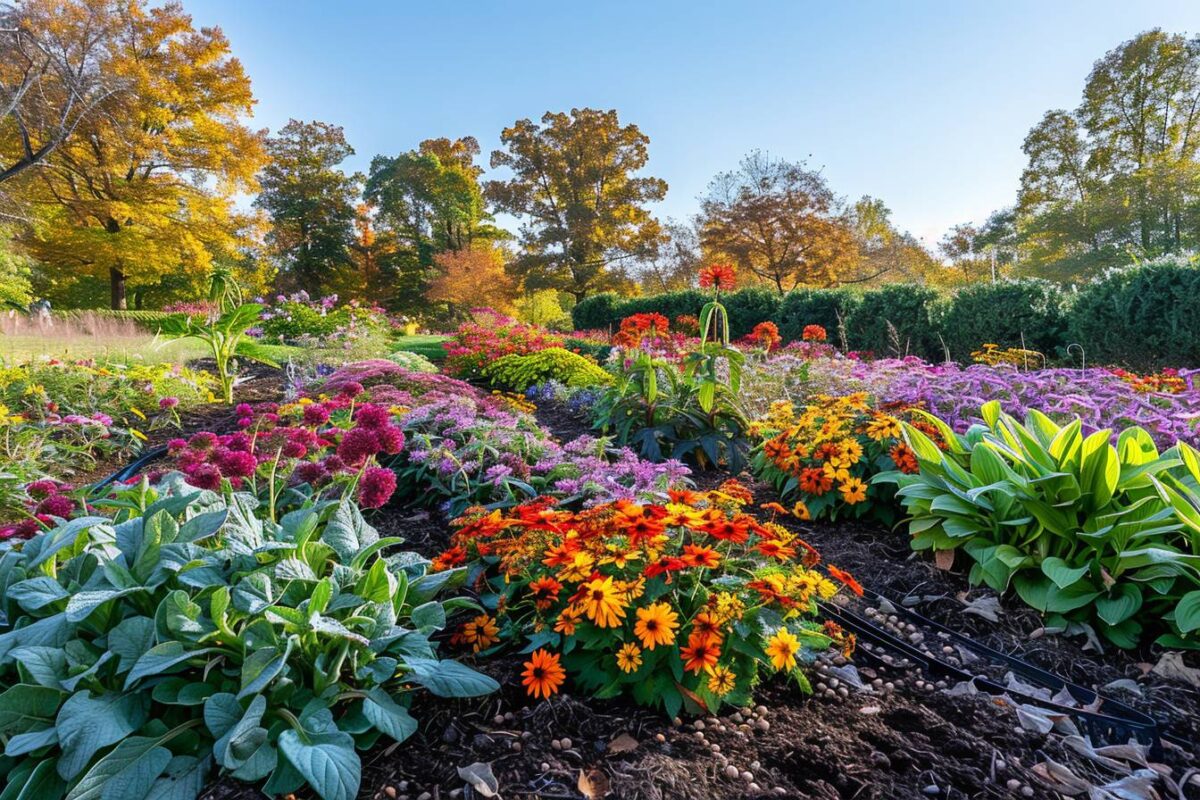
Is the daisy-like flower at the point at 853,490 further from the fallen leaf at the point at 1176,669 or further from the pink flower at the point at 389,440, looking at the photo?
the pink flower at the point at 389,440

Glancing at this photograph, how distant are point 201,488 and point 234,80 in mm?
18648

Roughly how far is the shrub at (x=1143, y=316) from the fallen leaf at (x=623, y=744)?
6814 millimetres

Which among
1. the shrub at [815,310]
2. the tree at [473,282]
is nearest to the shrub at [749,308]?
the shrub at [815,310]

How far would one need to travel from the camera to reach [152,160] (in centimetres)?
1564

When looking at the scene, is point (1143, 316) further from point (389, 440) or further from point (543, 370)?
point (389, 440)

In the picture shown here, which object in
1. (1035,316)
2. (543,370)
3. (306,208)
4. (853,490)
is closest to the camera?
(853,490)

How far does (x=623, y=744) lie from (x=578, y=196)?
23.6m

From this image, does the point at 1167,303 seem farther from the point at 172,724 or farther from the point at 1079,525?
the point at 172,724

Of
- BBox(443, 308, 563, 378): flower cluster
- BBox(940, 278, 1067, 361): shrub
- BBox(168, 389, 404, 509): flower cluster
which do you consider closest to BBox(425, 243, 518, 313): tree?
BBox(443, 308, 563, 378): flower cluster

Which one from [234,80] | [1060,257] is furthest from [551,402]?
[1060,257]

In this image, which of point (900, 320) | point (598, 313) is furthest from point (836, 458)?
point (598, 313)

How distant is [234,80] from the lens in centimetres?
1586

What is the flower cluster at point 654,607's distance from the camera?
1.33 m

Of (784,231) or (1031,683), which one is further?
(784,231)
